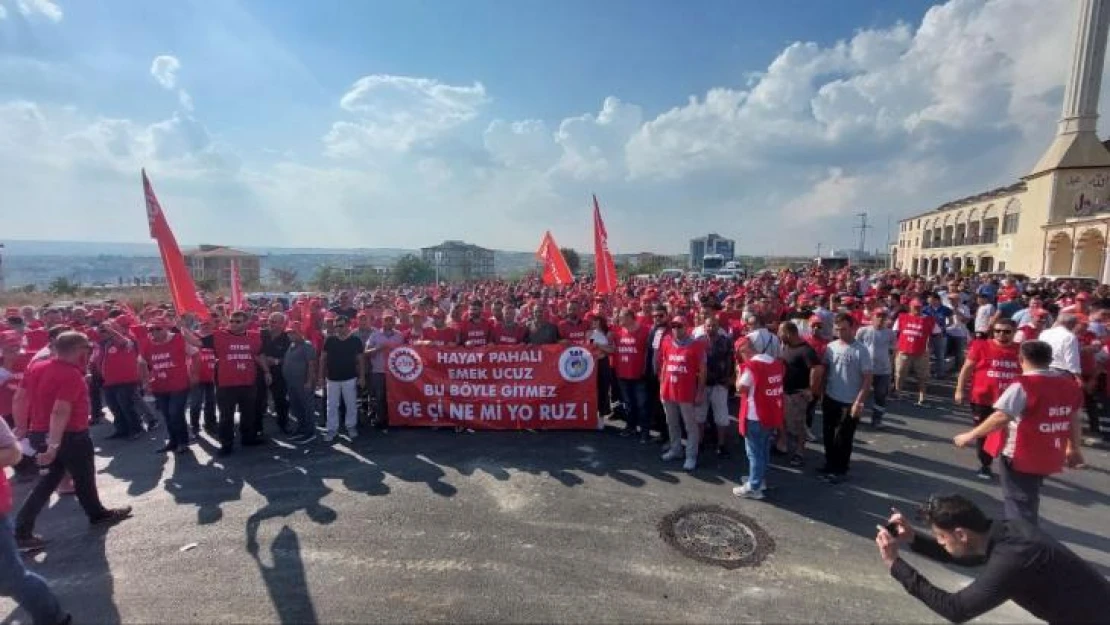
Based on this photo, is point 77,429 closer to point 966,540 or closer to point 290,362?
point 290,362

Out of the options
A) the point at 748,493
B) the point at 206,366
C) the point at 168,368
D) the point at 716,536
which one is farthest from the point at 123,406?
the point at 748,493

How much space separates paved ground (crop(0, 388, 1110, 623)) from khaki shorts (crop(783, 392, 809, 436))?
1.97 feet

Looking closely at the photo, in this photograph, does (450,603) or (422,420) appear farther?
(422,420)

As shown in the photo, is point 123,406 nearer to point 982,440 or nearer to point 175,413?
point 175,413

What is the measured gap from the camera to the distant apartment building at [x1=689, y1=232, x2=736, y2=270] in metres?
57.8

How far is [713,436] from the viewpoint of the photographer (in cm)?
734

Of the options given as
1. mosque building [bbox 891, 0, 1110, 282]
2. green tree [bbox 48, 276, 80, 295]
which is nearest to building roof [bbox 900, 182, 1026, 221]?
mosque building [bbox 891, 0, 1110, 282]

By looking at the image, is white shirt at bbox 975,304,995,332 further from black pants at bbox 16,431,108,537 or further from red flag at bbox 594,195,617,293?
black pants at bbox 16,431,108,537

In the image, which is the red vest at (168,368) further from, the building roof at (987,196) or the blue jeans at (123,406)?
the building roof at (987,196)

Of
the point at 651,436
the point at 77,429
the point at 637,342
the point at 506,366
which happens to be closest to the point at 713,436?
the point at 651,436

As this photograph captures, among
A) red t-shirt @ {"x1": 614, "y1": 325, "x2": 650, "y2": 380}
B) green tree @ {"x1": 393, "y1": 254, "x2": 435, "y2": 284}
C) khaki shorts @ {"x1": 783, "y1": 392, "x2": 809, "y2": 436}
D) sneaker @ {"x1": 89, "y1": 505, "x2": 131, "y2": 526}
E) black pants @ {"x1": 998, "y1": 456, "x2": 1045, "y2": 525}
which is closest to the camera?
black pants @ {"x1": 998, "y1": 456, "x2": 1045, "y2": 525}

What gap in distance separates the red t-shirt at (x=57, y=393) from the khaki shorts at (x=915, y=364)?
39.6 ft

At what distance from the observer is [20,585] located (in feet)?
11.3

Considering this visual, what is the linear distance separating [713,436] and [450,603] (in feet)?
15.3
